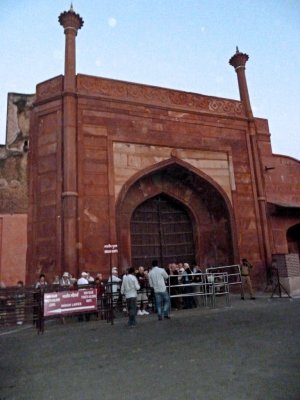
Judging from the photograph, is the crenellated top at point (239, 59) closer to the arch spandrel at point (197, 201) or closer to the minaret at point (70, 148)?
the arch spandrel at point (197, 201)

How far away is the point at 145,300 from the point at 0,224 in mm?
5407

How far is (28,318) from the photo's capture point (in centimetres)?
714

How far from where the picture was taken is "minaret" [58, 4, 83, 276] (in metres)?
10.1

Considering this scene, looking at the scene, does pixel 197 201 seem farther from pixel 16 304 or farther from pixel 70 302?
pixel 16 304

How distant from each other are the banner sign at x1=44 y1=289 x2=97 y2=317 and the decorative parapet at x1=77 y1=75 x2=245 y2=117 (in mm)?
7422

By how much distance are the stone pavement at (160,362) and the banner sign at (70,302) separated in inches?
17.1

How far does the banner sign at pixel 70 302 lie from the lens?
6.72 meters

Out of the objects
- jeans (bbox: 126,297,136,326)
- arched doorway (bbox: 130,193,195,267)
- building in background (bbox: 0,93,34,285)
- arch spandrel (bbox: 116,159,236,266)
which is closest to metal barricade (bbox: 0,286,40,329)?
jeans (bbox: 126,297,136,326)

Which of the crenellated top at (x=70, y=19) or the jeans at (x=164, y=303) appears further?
the crenellated top at (x=70, y=19)

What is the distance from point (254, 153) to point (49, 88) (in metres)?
8.50

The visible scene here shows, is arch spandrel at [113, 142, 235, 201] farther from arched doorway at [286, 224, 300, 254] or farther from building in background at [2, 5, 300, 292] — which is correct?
arched doorway at [286, 224, 300, 254]

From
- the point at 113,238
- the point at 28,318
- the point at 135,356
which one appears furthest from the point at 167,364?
the point at 113,238

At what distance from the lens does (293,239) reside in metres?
15.3

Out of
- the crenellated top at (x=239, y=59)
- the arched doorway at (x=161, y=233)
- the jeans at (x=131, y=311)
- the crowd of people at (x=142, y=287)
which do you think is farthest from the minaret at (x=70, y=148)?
the crenellated top at (x=239, y=59)
